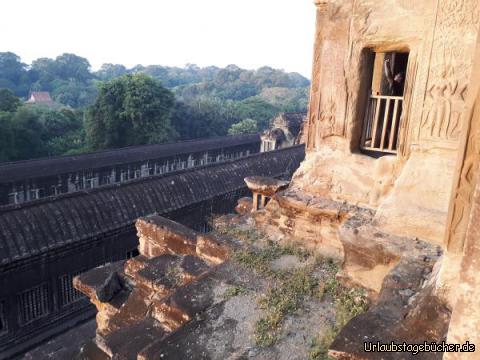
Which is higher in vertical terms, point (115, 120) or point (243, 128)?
point (115, 120)

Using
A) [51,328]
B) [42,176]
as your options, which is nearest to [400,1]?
[51,328]

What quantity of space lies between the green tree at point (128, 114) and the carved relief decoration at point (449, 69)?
2652 centimetres

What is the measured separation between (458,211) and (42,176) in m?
18.5

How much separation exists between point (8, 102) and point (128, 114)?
10.1 metres

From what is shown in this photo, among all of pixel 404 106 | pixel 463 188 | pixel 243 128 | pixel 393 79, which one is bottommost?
pixel 243 128

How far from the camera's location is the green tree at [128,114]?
2862cm

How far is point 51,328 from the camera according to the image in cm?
1045

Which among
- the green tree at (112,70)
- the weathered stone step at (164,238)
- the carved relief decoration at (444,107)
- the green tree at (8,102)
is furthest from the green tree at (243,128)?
the green tree at (112,70)

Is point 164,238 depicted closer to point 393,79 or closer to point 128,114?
point 393,79

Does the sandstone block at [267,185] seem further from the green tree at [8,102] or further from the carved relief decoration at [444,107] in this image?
the green tree at [8,102]

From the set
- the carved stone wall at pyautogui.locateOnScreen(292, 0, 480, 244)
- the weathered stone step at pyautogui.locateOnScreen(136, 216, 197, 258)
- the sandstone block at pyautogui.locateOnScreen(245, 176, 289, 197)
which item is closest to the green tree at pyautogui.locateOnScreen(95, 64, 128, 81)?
the sandstone block at pyautogui.locateOnScreen(245, 176, 289, 197)

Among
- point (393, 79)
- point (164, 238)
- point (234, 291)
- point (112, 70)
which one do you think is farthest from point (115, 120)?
point (112, 70)

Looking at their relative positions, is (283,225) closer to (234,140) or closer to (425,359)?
(425,359)

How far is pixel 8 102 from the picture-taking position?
30.4m
